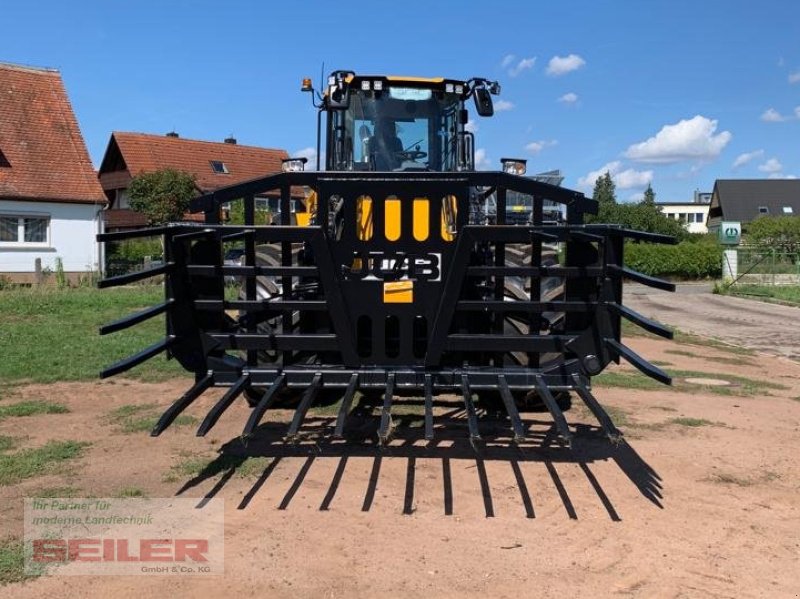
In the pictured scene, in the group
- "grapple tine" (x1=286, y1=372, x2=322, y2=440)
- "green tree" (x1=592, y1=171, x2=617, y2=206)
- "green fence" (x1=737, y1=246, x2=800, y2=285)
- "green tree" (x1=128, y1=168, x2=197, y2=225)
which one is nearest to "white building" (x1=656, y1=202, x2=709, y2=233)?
"green tree" (x1=592, y1=171, x2=617, y2=206)

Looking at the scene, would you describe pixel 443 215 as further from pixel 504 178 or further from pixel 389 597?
pixel 389 597

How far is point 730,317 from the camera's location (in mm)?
20422

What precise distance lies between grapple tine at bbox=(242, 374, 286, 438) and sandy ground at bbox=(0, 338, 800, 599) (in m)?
0.56

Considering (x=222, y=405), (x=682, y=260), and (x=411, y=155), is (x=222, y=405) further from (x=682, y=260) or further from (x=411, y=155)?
(x=682, y=260)

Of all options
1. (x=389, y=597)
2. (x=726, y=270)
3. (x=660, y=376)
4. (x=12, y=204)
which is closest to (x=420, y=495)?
(x=389, y=597)

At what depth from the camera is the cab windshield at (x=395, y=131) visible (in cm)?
739

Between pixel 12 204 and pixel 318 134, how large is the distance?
2157 centimetres

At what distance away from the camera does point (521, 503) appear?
4.73 meters

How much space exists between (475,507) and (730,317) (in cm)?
1797

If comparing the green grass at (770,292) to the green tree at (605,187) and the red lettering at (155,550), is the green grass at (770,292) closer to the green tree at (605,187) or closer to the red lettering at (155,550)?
the red lettering at (155,550)

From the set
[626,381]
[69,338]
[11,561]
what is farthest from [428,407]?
[69,338]

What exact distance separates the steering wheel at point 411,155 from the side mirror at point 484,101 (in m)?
0.78

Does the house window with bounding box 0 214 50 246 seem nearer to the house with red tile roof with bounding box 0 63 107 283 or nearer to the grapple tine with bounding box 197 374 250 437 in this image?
the house with red tile roof with bounding box 0 63 107 283

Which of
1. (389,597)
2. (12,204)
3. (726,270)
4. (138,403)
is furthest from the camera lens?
(726,270)
